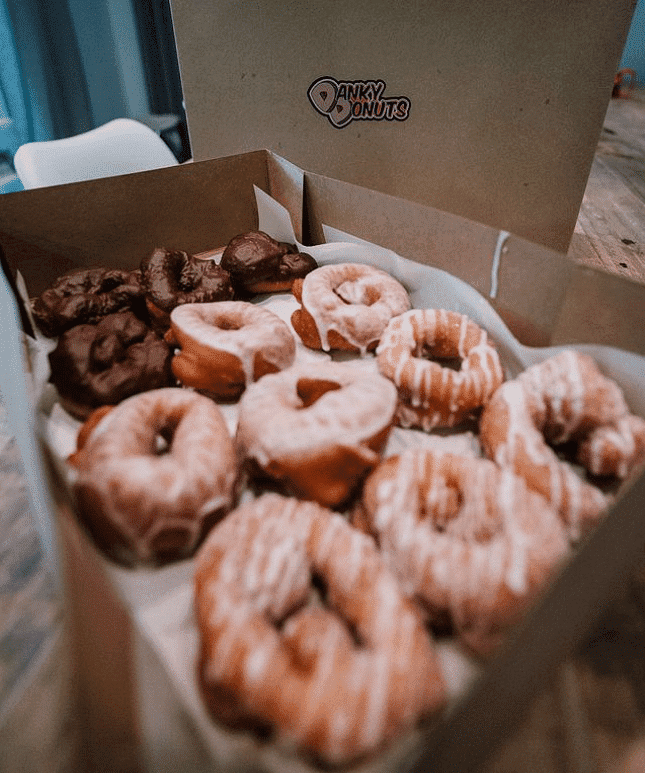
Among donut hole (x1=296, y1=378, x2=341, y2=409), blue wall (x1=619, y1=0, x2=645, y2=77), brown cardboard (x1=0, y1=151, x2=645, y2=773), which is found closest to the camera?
brown cardboard (x1=0, y1=151, x2=645, y2=773)

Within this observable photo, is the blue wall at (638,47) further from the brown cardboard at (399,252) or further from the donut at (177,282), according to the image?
the donut at (177,282)

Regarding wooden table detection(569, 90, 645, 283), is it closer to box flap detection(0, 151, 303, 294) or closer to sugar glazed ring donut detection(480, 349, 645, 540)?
sugar glazed ring donut detection(480, 349, 645, 540)

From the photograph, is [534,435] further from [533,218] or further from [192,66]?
[192,66]

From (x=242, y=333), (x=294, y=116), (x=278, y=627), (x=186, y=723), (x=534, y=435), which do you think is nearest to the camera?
(x=186, y=723)

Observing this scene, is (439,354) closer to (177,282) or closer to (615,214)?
(177,282)

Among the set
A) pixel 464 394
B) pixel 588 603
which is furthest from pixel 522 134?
pixel 588 603

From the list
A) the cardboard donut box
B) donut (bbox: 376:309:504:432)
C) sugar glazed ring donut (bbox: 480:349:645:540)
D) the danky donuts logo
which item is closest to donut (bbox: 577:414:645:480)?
sugar glazed ring donut (bbox: 480:349:645:540)
